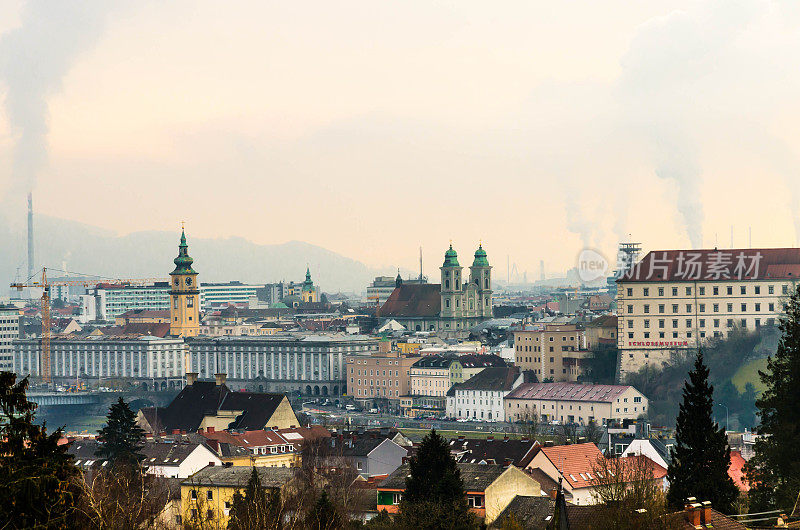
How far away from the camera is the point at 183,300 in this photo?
18038 centimetres

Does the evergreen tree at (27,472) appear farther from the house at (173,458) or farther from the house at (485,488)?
the house at (173,458)

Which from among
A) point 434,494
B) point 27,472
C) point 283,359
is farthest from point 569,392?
point 27,472

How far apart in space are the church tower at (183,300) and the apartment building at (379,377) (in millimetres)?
43741

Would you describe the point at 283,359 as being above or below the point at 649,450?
above

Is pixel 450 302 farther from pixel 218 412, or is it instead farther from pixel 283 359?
pixel 218 412

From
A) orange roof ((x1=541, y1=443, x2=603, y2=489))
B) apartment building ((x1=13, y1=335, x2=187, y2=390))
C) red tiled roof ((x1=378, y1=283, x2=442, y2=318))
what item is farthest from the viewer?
red tiled roof ((x1=378, y1=283, x2=442, y2=318))

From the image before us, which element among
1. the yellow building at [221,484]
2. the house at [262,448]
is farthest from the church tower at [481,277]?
the yellow building at [221,484]

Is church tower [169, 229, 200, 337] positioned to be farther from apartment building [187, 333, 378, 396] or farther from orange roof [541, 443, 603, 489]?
orange roof [541, 443, 603, 489]

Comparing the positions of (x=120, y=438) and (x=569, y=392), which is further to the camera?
(x=569, y=392)

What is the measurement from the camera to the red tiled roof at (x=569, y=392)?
105 meters

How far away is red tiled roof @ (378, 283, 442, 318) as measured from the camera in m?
181

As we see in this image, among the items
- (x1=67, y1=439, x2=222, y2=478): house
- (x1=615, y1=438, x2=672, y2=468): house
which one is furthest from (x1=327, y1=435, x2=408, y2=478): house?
(x1=615, y1=438, x2=672, y2=468): house

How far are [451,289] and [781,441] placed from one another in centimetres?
14633

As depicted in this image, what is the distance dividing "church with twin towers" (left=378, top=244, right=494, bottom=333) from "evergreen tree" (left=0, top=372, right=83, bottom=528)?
156m
